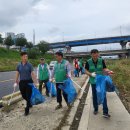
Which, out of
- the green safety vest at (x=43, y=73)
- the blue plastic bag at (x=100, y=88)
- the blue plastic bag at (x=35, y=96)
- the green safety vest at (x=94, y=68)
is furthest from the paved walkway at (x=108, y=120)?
the green safety vest at (x=43, y=73)

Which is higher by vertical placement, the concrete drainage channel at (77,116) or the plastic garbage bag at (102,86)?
the plastic garbage bag at (102,86)

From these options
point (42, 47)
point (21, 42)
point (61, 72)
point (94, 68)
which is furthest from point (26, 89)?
point (42, 47)

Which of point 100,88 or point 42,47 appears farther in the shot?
point 42,47

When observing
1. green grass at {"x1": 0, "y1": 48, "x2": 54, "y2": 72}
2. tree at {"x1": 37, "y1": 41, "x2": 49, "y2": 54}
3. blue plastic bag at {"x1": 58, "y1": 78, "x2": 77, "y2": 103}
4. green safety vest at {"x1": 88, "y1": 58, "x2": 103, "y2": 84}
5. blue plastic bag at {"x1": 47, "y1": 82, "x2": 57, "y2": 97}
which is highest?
tree at {"x1": 37, "y1": 41, "x2": 49, "y2": 54}

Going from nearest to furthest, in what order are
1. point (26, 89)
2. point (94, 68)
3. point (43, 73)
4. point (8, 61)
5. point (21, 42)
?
point (94, 68) < point (26, 89) < point (43, 73) < point (8, 61) < point (21, 42)

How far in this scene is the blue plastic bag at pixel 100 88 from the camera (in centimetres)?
861

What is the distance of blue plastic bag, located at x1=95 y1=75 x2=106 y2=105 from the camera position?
8.61 m

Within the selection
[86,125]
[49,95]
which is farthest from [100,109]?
[49,95]

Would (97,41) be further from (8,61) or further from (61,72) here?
(61,72)

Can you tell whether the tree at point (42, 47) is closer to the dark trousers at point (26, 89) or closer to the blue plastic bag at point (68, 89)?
the blue plastic bag at point (68, 89)

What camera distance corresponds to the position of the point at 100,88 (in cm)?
872

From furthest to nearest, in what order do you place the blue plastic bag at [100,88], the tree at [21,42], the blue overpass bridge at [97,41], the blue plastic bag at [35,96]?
the blue overpass bridge at [97,41], the tree at [21,42], the blue plastic bag at [35,96], the blue plastic bag at [100,88]

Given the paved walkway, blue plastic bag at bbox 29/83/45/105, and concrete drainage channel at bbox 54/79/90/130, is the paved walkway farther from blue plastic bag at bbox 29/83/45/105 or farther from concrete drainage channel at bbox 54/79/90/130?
blue plastic bag at bbox 29/83/45/105

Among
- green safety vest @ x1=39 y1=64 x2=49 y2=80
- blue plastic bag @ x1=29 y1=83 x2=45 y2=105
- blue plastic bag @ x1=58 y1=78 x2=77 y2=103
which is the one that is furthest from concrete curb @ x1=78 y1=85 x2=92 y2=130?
green safety vest @ x1=39 y1=64 x2=49 y2=80
